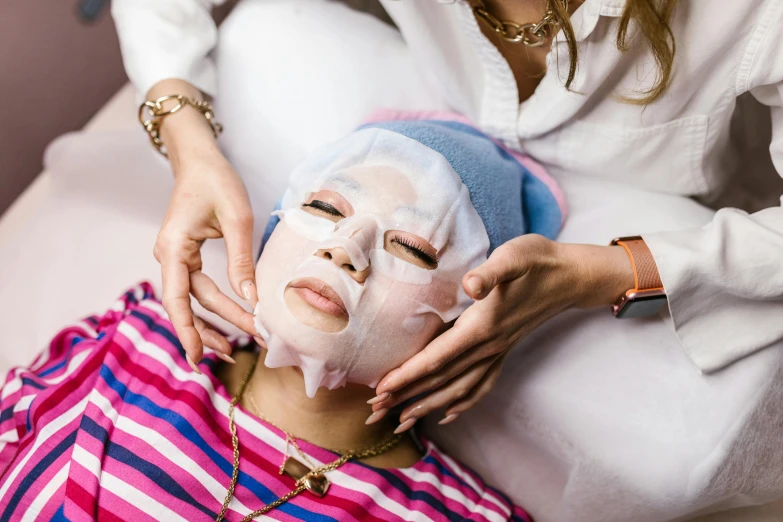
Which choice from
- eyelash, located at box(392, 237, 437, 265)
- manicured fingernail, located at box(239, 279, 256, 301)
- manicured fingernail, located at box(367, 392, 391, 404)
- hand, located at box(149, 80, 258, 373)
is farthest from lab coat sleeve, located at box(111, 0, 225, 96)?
manicured fingernail, located at box(367, 392, 391, 404)

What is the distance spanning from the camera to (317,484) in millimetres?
1041

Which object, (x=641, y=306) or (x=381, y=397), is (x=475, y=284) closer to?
(x=381, y=397)

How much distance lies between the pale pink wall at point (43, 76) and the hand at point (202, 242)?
0.81 meters

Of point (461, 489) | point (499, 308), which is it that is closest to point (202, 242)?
point (499, 308)

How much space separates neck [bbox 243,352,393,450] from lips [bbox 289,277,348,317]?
0.20m

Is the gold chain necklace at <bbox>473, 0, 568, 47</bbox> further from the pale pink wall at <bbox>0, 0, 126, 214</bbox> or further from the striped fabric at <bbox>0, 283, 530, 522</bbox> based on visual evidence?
the pale pink wall at <bbox>0, 0, 126, 214</bbox>

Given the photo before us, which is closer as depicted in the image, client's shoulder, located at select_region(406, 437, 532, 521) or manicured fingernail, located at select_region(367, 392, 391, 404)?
manicured fingernail, located at select_region(367, 392, 391, 404)

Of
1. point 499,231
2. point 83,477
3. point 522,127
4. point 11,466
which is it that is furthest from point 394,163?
point 11,466

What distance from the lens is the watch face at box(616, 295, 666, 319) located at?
3.41ft

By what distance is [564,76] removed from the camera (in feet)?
3.60

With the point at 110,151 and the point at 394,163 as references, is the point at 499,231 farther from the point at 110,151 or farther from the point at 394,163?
the point at 110,151

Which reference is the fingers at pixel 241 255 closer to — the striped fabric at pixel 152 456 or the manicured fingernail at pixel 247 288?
the manicured fingernail at pixel 247 288

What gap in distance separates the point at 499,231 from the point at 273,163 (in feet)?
1.72

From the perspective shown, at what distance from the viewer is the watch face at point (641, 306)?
1040mm
